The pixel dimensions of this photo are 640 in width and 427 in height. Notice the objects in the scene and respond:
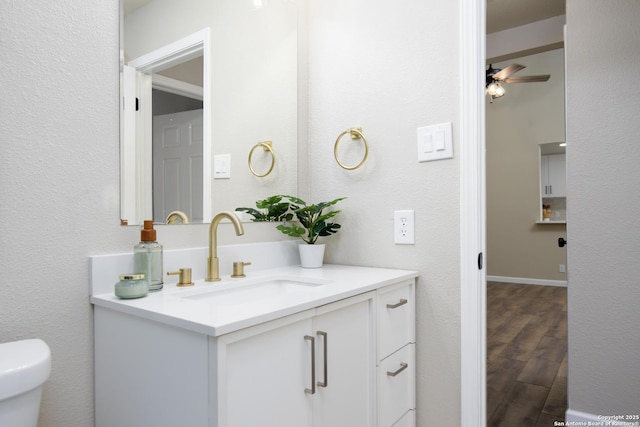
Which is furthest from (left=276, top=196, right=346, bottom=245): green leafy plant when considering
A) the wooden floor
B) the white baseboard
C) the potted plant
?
the white baseboard

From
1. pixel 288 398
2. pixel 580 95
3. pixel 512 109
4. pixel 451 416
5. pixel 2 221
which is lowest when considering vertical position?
pixel 451 416

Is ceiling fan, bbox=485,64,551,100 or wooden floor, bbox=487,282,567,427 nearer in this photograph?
wooden floor, bbox=487,282,567,427

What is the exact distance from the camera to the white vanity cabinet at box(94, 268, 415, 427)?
0.78 m

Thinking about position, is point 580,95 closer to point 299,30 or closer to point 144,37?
point 299,30

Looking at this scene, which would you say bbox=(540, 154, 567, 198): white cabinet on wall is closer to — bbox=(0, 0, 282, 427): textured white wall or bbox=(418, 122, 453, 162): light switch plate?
bbox=(418, 122, 453, 162): light switch plate

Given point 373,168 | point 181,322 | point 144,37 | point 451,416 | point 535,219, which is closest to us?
point 181,322

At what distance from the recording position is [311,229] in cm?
158

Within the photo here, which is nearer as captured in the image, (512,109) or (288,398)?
(288,398)

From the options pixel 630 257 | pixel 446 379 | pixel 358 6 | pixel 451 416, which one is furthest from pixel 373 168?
pixel 630 257

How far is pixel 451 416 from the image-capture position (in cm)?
135

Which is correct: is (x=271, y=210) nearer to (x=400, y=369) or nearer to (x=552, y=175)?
(x=400, y=369)

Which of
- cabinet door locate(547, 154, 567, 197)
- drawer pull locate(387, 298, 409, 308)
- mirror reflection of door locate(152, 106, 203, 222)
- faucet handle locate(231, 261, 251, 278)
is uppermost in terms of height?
cabinet door locate(547, 154, 567, 197)

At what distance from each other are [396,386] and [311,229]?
637 mm

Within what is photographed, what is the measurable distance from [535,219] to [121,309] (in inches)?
221
